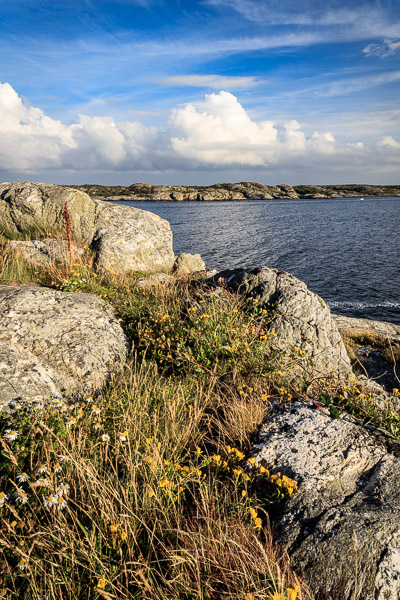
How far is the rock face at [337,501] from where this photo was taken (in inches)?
97.1

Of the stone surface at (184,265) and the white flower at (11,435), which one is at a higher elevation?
the stone surface at (184,265)

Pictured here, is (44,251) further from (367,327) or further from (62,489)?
(367,327)

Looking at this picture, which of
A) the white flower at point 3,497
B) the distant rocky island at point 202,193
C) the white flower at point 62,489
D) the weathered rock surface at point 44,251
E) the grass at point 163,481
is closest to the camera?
the grass at point 163,481

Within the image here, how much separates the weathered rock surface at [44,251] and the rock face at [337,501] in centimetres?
836

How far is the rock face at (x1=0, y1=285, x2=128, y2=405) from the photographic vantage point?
179 inches

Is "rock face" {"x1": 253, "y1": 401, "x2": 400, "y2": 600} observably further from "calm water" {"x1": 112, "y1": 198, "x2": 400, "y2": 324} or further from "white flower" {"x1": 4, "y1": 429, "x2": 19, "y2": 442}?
"calm water" {"x1": 112, "y1": 198, "x2": 400, "y2": 324}

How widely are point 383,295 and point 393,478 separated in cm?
2374

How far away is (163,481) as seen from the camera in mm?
2803

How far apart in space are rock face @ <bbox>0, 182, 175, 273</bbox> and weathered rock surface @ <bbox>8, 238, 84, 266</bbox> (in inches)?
49.1

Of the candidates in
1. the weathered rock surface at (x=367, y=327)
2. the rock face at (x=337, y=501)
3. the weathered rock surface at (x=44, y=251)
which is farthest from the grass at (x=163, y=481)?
the weathered rock surface at (x=367, y=327)

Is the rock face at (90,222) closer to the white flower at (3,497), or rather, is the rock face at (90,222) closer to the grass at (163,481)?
the grass at (163,481)

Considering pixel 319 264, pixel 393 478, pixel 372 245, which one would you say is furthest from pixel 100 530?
pixel 372 245

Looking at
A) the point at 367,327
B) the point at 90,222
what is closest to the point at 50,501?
the point at 90,222

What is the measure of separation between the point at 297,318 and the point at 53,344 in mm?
4502
